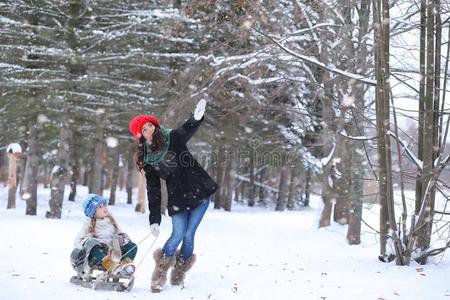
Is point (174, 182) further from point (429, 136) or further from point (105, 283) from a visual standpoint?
point (429, 136)

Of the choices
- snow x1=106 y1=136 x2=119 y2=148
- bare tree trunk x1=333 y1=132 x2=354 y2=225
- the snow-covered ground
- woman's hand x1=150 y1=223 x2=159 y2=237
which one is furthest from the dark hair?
snow x1=106 y1=136 x2=119 y2=148

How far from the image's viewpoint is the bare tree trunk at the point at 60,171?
57.0 ft

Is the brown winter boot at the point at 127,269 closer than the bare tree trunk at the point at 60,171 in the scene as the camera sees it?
Yes

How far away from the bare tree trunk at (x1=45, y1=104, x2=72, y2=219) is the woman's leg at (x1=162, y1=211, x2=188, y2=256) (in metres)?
12.1

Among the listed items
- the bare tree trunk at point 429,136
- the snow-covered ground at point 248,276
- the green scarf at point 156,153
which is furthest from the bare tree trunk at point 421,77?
the green scarf at point 156,153

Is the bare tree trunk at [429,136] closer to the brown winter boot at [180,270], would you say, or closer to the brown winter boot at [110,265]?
the brown winter boot at [180,270]

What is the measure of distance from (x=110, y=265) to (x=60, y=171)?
1207 centimetres

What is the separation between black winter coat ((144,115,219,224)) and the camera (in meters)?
5.89

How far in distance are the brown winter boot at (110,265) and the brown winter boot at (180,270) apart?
617 millimetres

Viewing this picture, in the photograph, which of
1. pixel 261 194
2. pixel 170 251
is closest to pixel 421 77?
pixel 170 251

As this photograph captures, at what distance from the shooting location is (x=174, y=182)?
599 cm

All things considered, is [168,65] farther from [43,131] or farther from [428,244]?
[428,244]

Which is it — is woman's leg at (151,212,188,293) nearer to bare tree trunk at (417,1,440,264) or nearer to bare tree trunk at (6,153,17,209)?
bare tree trunk at (417,1,440,264)

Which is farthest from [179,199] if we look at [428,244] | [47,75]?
[47,75]
